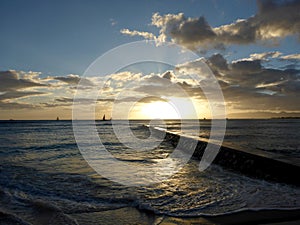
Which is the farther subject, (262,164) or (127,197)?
(262,164)

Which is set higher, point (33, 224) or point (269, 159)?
point (269, 159)

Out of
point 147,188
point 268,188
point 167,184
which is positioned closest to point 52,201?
point 147,188

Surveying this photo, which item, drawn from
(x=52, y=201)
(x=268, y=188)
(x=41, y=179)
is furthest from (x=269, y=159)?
(x=41, y=179)

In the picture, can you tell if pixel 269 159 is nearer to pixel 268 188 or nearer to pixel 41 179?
pixel 268 188

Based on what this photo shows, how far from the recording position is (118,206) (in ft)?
16.8

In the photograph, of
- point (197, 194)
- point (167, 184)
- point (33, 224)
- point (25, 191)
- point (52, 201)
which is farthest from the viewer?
point (167, 184)

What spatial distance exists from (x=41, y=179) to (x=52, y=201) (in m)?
2.54

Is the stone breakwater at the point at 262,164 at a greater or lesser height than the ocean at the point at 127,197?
greater

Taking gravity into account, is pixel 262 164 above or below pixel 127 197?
above

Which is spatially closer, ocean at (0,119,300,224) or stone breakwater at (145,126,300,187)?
ocean at (0,119,300,224)

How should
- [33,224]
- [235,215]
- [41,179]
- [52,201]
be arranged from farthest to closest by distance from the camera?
1. [41,179]
2. [52,201]
3. [235,215]
4. [33,224]

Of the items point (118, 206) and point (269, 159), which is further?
point (269, 159)

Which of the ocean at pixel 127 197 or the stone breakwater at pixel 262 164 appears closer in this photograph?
the ocean at pixel 127 197

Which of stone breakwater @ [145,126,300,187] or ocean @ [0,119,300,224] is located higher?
stone breakwater @ [145,126,300,187]
